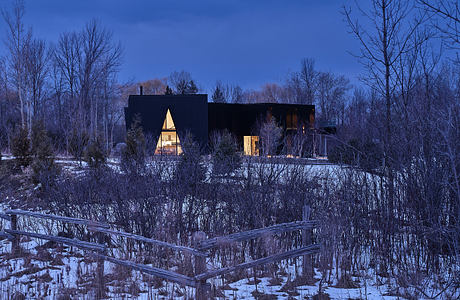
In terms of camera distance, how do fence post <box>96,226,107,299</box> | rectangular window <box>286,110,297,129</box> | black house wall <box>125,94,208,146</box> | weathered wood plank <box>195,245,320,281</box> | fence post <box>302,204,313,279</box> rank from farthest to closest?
rectangular window <box>286,110,297,129</box> < black house wall <box>125,94,208,146</box> < fence post <box>302,204,313,279</box> < fence post <box>96,226,107,299</box> < weathered wood plank <box>195,245,320,281</box>

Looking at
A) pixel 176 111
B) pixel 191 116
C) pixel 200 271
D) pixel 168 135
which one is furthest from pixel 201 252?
pixel 168 135

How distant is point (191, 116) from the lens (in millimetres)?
33906

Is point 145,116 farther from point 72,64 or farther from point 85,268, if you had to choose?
point 85,268

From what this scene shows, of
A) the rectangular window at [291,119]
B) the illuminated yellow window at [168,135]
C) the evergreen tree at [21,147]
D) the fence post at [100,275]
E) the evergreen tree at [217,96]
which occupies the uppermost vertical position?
the evergreen tree at [217,96]

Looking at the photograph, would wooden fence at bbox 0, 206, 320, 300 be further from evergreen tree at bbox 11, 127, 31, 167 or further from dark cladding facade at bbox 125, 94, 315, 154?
dark cladding facade at bbox 125, 94, 315, 154

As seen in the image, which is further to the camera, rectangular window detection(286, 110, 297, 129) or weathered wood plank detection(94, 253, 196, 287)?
rectangular window detection(286, 110, 297, 129)

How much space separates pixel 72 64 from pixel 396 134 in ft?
138

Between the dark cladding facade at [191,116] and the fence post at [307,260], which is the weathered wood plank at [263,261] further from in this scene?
the dark cladding facade at [191,116]

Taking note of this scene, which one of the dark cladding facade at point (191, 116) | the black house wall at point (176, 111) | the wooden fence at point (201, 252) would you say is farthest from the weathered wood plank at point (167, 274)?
the black house wall at point (176, 111)

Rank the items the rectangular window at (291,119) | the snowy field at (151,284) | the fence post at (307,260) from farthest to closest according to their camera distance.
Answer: the rectangular window at (291,119)
the fence post at (307,260)
the snowy field at (151,284)

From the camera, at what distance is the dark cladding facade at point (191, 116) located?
33844 millimetres

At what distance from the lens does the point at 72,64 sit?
42.8m

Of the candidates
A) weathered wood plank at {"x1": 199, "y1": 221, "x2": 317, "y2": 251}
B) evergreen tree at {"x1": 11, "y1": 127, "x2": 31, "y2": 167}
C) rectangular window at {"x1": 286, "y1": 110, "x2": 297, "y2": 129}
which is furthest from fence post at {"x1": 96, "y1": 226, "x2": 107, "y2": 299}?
rectangular window at {"x1": 286, "y1": 110, "x2": 297, "y2": 129}

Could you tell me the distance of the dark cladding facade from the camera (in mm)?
33844
